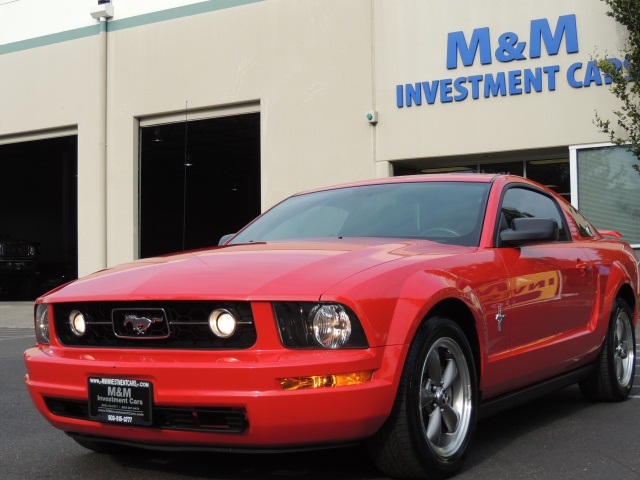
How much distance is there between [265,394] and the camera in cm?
352

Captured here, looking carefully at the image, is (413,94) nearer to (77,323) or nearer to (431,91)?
(431,91)

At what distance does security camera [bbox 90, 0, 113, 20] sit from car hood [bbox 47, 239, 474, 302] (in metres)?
17.0

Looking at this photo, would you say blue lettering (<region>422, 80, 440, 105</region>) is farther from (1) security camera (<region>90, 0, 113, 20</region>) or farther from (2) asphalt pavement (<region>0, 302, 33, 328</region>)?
(2) asphalt pavement (<region>0, 302, 33, 328</region>)

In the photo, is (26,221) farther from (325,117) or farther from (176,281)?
(176,281)

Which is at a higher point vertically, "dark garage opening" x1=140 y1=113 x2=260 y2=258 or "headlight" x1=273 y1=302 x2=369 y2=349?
"dark garage opening" x1=140 y1=113 x2=260 y2=258

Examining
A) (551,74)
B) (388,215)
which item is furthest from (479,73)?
(388,215)

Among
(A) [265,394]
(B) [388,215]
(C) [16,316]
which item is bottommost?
(C) [16,316]

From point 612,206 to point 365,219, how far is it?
36.2 ft

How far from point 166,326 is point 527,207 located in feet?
8.94

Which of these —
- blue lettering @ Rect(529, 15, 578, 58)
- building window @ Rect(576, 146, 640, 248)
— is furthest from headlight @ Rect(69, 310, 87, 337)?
blue lettering @ Rect(529, 15, 578, 58)

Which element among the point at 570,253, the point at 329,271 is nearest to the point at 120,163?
the point at 570,253

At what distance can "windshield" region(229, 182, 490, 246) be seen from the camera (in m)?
4.91

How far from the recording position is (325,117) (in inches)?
695

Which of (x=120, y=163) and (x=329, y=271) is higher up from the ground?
(x=120, y=163)
